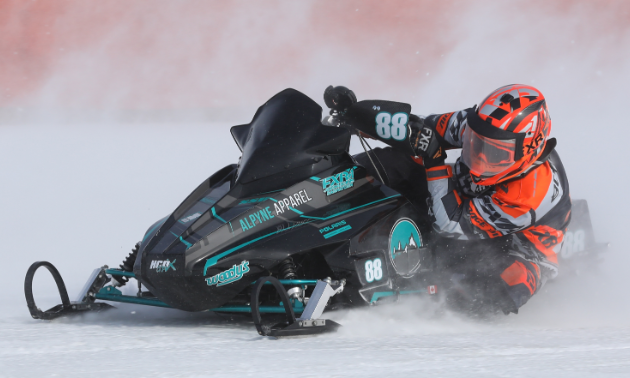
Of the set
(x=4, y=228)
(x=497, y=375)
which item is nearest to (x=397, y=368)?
(x=497, y=375)

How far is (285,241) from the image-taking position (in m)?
3.71

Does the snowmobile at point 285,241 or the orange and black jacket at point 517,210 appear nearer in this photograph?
the snowmobile at point 285,241

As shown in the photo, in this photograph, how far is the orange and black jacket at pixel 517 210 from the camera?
4.23 meters

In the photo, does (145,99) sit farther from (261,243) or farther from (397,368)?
(397,368)

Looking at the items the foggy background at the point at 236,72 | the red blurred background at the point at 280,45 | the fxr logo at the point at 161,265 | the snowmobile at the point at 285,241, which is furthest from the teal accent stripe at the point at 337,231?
the red blurred background at the point at 280,45

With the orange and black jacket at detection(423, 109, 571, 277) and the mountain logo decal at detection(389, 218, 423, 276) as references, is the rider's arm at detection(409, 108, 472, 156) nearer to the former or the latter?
the orange and black jacket at detection(423, 109, 571, 277)

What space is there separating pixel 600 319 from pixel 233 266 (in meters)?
2.62

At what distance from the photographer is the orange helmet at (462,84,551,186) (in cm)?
408

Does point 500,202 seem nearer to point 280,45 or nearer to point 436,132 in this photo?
point 436,132

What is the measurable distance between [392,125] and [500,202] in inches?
34.7

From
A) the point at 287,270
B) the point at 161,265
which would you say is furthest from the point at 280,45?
the point at 161,265

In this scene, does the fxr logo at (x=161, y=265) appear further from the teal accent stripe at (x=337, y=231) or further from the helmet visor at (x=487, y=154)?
the helmet visor at (x=487, y=154)

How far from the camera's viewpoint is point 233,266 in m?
3.60

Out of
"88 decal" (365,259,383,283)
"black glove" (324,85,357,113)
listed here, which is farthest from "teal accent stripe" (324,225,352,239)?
"black glove" (324,85,357,113)
